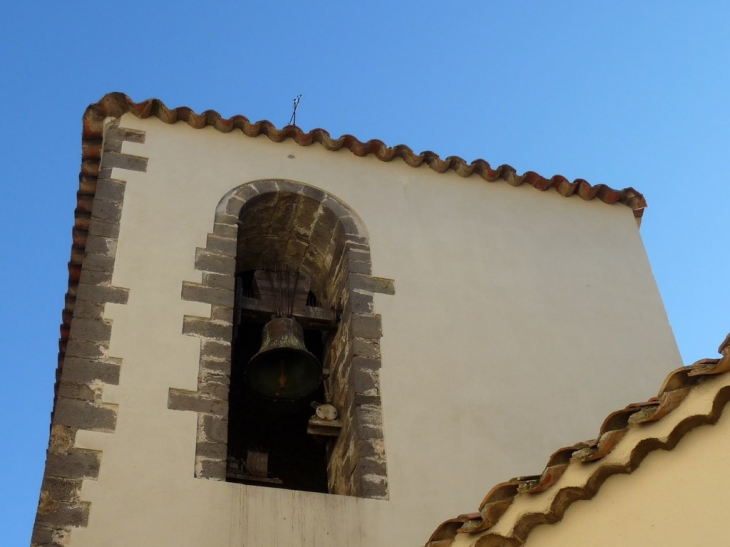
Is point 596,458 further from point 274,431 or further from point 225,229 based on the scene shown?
point 274,431

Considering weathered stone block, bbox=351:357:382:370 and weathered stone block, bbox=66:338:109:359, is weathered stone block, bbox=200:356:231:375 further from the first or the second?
weathered stone block, bbox=351:357:382:370

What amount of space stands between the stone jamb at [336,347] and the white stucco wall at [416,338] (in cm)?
6

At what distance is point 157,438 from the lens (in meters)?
5.36

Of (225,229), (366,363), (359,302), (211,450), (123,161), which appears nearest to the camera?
(211,450)

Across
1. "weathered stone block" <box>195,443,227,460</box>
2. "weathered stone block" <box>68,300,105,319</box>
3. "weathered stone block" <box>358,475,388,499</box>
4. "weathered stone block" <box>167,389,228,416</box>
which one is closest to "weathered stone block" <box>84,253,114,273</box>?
"weathered stone block" <box>68,300,105,319</box>

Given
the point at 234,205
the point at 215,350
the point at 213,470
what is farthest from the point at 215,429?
the point at 234,205

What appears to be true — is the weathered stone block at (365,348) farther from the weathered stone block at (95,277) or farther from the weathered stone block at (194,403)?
the weathered stone block at (95,277)

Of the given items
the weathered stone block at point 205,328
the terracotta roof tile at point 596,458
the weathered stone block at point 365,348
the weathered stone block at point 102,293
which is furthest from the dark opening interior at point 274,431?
the terracotta roof tile at point 596,458

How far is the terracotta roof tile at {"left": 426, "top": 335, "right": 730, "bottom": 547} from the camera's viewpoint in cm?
359

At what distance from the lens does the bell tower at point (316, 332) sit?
17.4 feet

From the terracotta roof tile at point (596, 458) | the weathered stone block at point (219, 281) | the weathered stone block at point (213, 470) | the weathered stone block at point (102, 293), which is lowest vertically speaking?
the terracotta roof tile at point (596, 458)

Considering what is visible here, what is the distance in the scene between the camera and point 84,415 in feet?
17.4

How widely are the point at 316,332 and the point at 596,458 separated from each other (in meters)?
3.55

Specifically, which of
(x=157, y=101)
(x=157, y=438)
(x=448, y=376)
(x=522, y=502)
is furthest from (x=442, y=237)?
(x=522, y=502)
